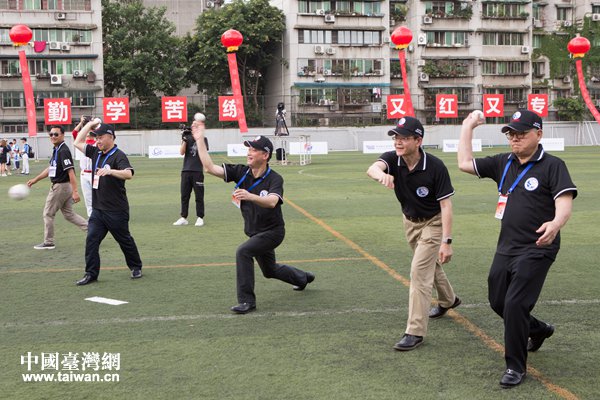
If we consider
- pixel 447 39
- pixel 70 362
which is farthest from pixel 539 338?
pixel 447 39

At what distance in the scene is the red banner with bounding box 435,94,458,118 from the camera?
56.5 metres

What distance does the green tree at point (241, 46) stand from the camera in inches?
2283

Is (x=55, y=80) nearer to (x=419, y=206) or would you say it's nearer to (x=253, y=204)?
(x=253, y=204)

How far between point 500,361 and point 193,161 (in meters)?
9.72

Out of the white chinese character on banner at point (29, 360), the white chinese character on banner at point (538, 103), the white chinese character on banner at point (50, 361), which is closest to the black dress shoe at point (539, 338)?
the white chinese character on banner at point (50, 361)

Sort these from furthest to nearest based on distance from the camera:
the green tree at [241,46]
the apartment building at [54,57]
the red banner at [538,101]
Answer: the green tree at [241,46] < the red banner at [538,101] < the apartment building at [54,57]

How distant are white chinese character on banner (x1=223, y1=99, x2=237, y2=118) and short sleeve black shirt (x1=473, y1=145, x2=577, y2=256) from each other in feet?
156

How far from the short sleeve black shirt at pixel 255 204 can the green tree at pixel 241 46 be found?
51.4 meters

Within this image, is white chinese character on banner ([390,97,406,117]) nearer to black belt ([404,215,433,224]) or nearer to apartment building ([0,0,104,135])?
apartment building ([0,0,104,135])

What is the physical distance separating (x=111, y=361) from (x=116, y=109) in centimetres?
4643

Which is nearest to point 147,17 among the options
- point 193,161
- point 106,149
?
point 193,161

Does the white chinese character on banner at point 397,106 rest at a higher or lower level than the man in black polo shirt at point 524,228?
higher

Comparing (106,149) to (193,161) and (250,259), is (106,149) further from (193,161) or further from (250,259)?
(193,161)

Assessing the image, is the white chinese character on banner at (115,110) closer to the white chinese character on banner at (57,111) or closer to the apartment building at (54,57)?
the white chinese character on banner at (57,111)
